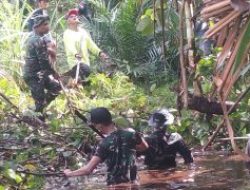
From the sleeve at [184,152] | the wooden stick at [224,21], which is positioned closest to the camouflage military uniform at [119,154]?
the sleeve at [184,152]

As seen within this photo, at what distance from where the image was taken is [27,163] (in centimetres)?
535

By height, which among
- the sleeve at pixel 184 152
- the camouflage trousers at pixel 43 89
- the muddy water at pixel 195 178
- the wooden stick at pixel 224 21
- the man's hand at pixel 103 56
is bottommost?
the muddy water at pixel 195 178

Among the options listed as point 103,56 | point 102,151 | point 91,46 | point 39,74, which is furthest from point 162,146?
point 103,56

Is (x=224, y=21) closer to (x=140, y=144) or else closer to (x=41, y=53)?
(x=140, y=144)

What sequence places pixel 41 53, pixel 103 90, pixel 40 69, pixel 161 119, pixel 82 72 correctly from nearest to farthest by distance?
pixel 161 119 → pixel 41 53 → pixel 40 69 → pixel 103 90 → pixel 82 72

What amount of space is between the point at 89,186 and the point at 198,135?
5.50ft

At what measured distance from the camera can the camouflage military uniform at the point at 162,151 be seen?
21.0 ft

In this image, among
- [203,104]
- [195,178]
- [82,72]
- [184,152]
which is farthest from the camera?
[82,72]

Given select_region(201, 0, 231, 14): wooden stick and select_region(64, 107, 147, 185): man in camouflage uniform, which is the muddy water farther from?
select_region(201, 0, 231, 14): wooden stick

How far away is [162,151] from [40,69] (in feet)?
10.7

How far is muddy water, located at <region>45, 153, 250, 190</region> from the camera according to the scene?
18.7 feet

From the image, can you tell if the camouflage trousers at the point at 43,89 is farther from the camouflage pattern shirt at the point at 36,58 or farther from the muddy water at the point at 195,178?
the muddy water at the point at 195,178

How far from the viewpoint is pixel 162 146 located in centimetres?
645

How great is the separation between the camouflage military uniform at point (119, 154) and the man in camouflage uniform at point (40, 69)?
3.49 m
